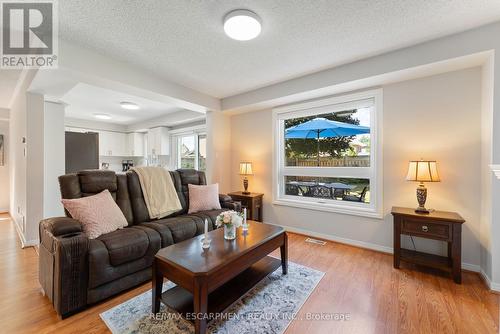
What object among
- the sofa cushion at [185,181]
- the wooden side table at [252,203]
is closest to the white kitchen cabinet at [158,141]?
the sofa cushion at [185,181]

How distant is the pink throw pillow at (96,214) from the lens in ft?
6.61

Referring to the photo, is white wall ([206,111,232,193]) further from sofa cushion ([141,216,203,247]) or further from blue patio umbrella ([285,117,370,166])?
sofa cushion ([141,216,203,247])

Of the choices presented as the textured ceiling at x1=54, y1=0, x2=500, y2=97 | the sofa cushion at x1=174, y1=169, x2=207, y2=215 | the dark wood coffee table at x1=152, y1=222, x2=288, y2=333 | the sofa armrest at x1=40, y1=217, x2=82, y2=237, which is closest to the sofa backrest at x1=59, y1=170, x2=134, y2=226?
the sofa armrest at x1=40, y1=217, x2=82, y2=237

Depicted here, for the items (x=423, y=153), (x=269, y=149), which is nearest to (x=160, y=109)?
(x=269, y=149)

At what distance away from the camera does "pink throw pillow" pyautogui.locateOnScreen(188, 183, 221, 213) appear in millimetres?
3131

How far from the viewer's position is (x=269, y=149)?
4.02 metres

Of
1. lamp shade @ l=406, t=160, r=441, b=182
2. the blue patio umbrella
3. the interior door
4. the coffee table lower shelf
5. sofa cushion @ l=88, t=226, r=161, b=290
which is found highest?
the blue patio umbrella

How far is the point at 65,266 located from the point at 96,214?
566 mm

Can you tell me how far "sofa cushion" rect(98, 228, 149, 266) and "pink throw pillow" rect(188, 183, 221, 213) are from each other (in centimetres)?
101

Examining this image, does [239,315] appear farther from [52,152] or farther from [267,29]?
[52,152]

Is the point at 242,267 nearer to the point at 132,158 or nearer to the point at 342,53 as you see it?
the point at 342,53

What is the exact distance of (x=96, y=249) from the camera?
5.79 feet

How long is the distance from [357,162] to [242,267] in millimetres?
2386

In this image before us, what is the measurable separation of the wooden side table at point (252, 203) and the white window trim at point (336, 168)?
0.30m
